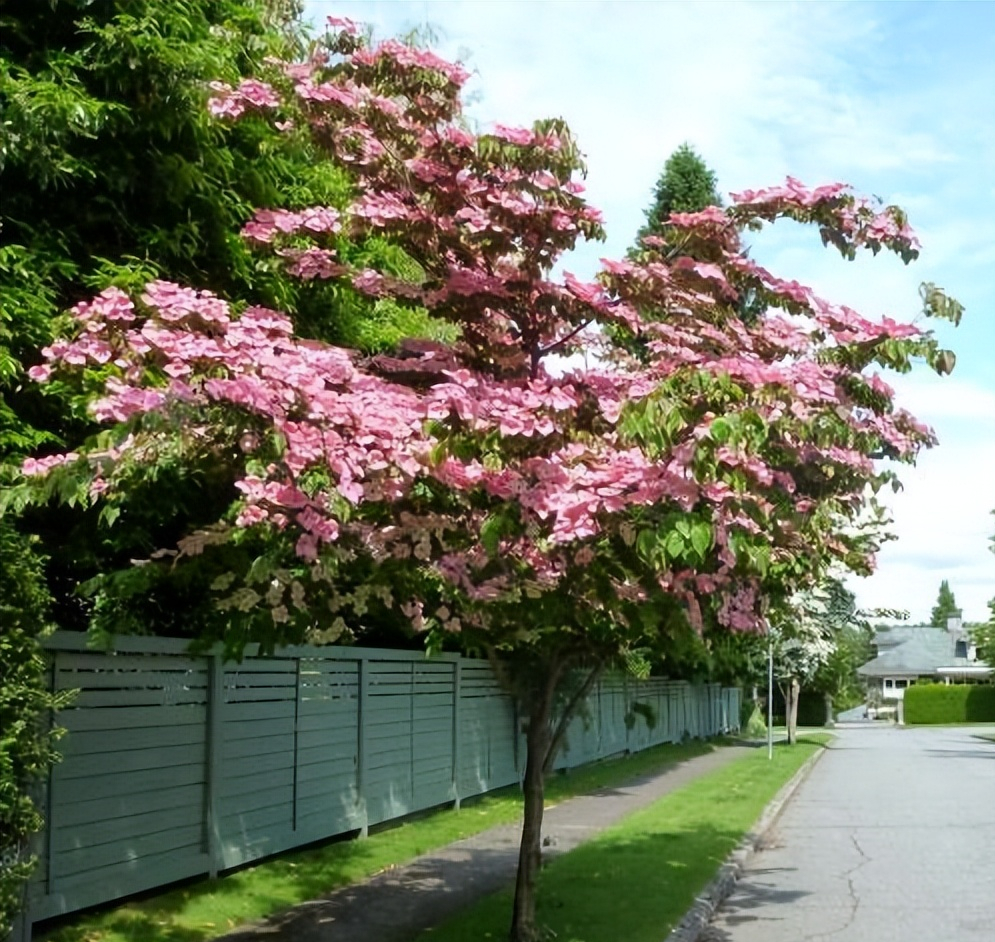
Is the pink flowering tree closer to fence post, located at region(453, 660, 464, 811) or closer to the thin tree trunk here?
the thin tree trunk

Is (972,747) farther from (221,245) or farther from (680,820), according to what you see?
(221,245)

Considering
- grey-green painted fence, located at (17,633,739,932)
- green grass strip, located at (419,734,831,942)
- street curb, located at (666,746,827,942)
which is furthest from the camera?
street curb, located at (666,746,827,942)

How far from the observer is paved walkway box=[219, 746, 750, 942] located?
9070 millimetres

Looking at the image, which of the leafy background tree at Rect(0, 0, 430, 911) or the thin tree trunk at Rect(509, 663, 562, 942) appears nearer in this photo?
the leafy background tree at Rect(0, 0, 430, 911)

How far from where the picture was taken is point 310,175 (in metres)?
10.9

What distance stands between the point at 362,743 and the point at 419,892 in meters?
2.98

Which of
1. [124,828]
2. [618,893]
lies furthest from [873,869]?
[124,828]

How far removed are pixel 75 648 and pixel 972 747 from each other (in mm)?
38167

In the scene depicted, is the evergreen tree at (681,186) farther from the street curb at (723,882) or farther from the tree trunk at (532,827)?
the tree trunk at (532,827)

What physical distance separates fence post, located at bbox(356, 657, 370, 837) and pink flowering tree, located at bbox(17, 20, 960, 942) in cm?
491

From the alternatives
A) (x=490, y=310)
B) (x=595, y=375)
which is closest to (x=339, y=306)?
(x=490, y=310)

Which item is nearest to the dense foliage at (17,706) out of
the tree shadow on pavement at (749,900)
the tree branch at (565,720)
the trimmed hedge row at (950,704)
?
the tree branch at (565,720)

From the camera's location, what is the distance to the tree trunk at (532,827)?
8.51 meters

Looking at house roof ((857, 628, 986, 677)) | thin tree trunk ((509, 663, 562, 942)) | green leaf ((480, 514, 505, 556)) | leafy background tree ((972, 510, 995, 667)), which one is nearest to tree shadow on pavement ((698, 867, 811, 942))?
thin tree trunk ((509, 663, 562, 942))
